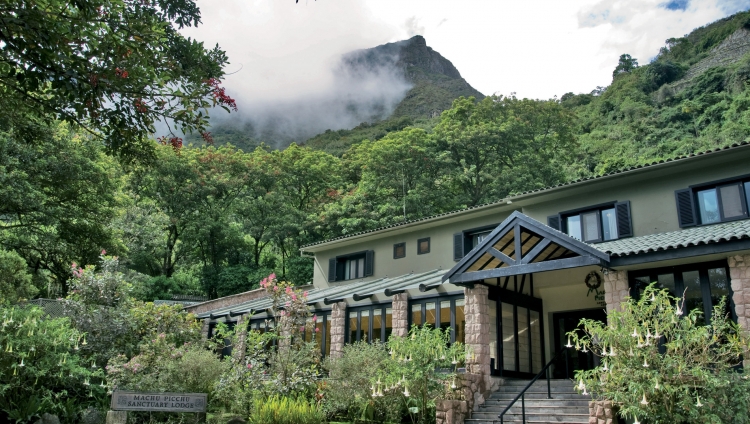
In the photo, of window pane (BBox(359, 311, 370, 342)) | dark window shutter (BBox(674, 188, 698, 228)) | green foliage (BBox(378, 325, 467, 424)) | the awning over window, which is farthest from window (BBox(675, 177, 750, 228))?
window pane (BBox(359, 311, 370, 342))

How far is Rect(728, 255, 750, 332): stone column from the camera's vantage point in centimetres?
1139

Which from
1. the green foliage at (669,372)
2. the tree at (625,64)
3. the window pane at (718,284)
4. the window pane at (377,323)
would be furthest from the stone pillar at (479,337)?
the tree at (625,64)

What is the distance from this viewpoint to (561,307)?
1772cm

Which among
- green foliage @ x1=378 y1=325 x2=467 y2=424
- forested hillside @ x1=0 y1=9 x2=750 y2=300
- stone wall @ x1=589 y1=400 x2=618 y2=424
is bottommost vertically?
stone wall @ x1=589 y1=400 x2=618 y2=424

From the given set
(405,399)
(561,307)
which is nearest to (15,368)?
(405,399)

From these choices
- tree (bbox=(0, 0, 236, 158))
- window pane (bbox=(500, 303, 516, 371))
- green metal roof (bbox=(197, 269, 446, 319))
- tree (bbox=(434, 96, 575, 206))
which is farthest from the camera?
tree (bbox=(434, 96, 575, 206))

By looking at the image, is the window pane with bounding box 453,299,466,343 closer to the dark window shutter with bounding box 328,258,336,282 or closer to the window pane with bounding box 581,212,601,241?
the window pane with bounding box 581,212,601,241

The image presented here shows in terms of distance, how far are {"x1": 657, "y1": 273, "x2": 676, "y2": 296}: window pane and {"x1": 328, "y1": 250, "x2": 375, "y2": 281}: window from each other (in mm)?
13288

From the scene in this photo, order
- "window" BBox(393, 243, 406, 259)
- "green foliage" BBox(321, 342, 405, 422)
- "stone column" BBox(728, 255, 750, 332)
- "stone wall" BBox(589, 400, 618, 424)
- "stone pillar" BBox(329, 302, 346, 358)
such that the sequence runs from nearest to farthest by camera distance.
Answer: "stone wall" BBox(589, 400, 618, 424)
"stone column" BBox(728, 255, 750, 332)
"green foliage" BBox(321, 342, 405, 422)
"stone pillar" BBox(329, 302, 346, 358)
"window" BBox(393, 243, 406, 259)

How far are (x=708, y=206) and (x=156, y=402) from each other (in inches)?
581

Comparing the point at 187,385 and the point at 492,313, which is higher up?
the point at 492,313

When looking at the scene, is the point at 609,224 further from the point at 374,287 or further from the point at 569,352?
the point at 374,287

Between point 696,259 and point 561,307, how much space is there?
5783mm

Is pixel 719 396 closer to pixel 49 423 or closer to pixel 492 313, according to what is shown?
pixel 492 313
